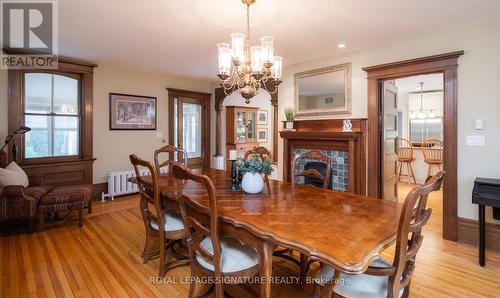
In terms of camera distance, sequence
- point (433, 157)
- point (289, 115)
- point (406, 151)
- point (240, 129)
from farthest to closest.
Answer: point (240, 129)
point (406, 151)
point (433, 157)
point (289, 115)

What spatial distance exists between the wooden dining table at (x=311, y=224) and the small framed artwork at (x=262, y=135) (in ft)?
18.3

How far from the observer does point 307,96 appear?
182 inches

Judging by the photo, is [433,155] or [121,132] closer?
[121,132]

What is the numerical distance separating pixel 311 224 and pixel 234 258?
55 cm

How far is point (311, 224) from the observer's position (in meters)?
1.46

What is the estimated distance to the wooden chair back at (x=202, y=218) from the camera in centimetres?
147

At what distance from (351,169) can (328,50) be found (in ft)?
5.88

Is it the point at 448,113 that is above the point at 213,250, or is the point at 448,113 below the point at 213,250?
above

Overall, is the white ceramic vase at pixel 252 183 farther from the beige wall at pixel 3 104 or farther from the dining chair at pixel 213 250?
the beige wall at pixel 3 104

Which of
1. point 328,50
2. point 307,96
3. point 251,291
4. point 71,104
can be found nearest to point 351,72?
point 328,50

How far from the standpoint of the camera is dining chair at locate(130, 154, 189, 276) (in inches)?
87.7

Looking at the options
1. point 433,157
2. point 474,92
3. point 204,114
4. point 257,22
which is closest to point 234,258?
point 257,22

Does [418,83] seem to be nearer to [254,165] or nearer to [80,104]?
[254,165]

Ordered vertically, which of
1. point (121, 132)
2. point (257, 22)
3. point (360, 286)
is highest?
point (257, 22)
